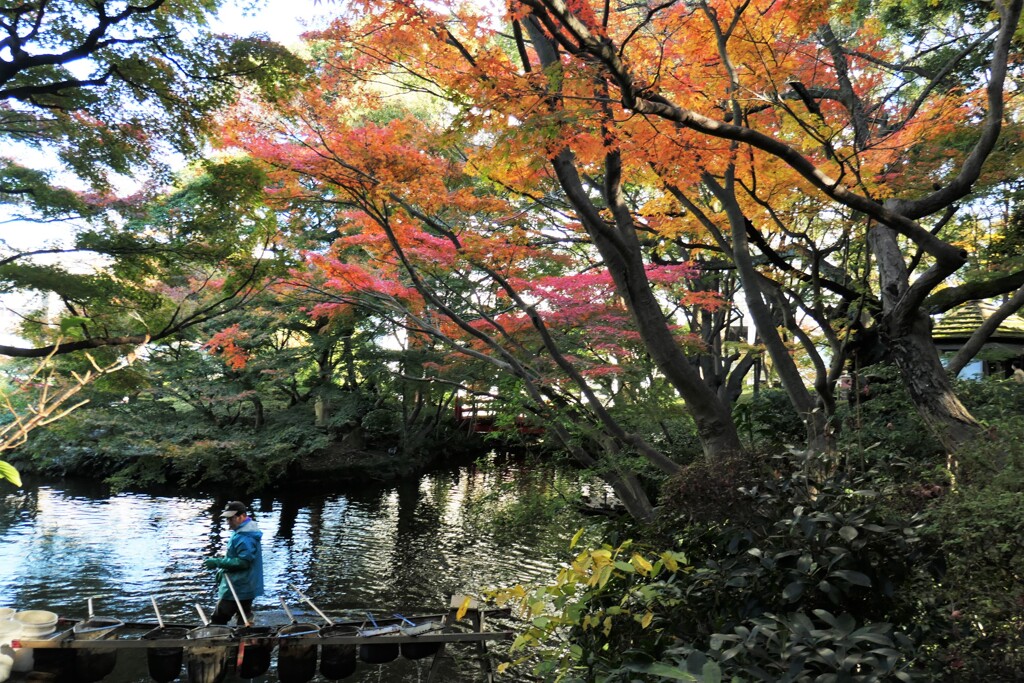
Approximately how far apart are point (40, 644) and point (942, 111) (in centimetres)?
939

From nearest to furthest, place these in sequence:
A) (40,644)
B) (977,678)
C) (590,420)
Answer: (977,678) → (40,644) → (590,420)

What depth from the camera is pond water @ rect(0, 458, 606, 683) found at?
8.45m

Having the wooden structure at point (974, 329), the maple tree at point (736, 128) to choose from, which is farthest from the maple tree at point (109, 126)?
the wooden structure at point (974, 329)

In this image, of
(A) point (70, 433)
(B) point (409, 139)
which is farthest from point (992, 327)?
(A) point (70, 433)

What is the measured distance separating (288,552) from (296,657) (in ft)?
19.3

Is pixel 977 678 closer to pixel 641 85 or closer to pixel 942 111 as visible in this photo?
pixel 641 85

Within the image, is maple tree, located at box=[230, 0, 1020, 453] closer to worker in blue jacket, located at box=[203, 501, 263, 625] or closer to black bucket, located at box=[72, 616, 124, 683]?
worker in blue jacket, located at box=[203, 501, 263, 625]

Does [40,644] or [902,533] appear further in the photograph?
[40,644]

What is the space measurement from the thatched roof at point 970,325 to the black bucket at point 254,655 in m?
17.0

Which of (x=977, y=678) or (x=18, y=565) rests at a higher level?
(x=977, y=678)

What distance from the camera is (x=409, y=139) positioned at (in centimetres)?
801

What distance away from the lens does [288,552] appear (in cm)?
1137

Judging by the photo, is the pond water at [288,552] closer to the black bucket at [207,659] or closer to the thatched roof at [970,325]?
the black bucket at [207,659]

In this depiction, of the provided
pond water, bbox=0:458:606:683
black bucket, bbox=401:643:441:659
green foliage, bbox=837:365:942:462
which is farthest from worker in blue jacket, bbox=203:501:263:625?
green foliage, bbox=837:365:942:462
